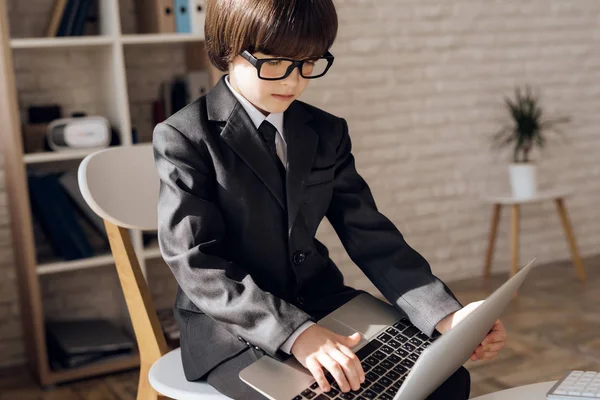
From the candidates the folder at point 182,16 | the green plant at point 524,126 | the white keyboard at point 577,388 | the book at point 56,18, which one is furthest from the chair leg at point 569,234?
the white keyboard at point 577,388

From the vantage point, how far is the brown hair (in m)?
1.22

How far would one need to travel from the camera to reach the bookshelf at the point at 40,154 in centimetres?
259

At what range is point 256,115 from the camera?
1.39 meters

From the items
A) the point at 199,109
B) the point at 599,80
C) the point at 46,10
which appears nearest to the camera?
the point at 199,109

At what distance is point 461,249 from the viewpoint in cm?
373

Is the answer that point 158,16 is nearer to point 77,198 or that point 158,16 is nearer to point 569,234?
point 77,198

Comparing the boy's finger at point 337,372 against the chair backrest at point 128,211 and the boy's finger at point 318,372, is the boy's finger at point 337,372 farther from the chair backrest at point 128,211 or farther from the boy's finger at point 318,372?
the chair backrest at point 128,211

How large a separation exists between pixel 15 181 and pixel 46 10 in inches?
25.8

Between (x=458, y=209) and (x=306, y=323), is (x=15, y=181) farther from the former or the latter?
(x=458, y=209)

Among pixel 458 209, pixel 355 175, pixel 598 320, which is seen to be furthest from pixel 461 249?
pixel 355 175

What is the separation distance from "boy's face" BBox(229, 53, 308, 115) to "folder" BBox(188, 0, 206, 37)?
5.05 ft

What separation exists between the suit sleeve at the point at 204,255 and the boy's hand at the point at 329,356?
0.03 m

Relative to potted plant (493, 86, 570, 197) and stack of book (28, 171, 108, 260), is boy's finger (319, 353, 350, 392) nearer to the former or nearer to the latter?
stack of book (28, 171, 108, 260)

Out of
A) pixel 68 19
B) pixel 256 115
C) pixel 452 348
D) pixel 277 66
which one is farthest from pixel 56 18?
pixel 452 348
